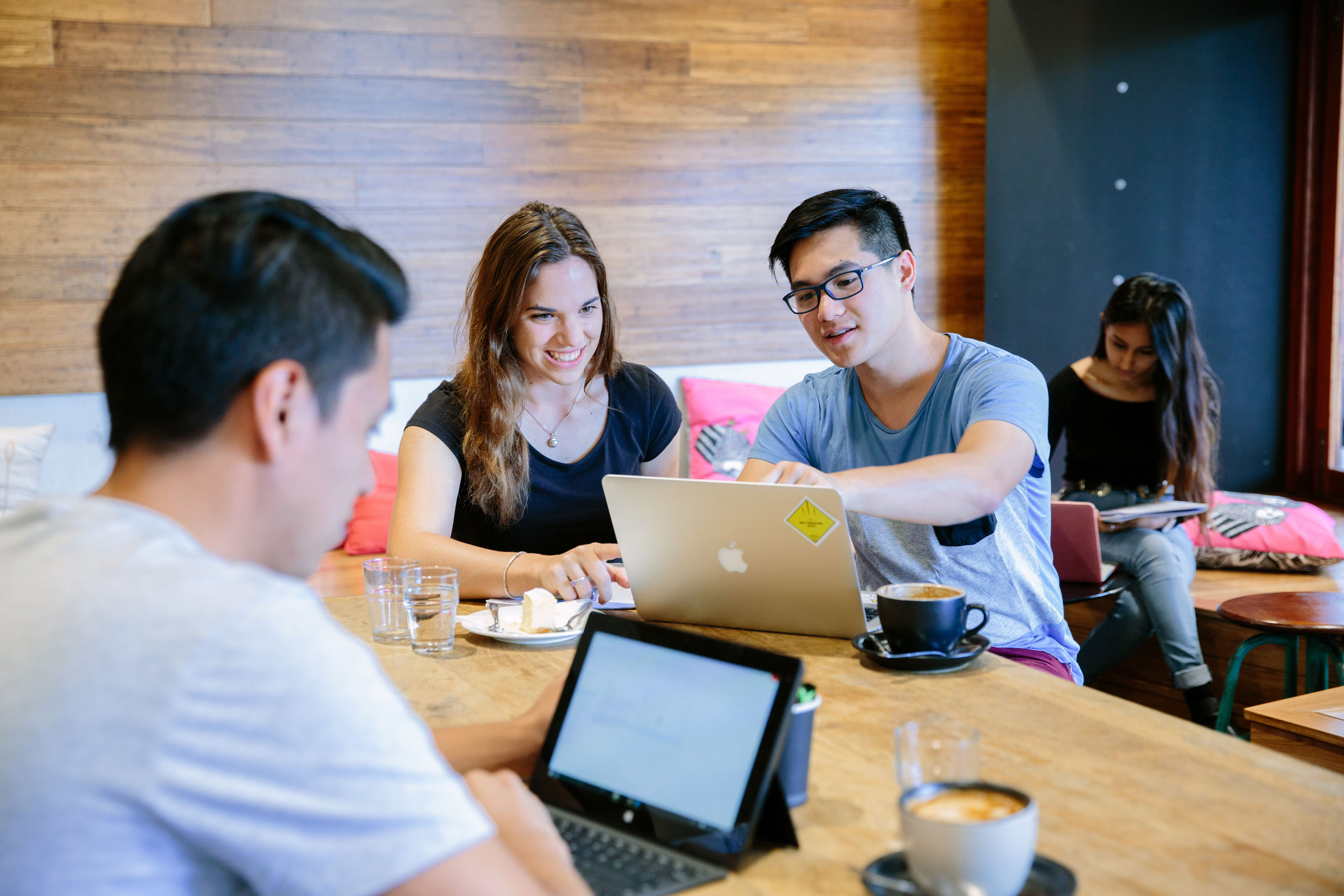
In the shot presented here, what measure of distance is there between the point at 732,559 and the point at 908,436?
543 millimetres

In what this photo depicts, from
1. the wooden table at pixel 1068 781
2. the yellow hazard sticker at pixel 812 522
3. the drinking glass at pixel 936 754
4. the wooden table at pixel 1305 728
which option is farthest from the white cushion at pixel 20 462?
the wooden table at pixel 1305 728

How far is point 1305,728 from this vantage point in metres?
2.10

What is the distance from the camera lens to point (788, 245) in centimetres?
202

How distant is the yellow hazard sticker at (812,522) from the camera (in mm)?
1417

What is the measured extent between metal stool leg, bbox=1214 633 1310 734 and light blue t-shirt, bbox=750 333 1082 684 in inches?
52.4

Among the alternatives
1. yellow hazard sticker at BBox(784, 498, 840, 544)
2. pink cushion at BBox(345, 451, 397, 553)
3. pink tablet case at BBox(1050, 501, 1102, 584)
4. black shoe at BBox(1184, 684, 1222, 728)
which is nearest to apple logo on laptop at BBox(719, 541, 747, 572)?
yellow hazard sticker at BBox(784, 498, 840, 544)

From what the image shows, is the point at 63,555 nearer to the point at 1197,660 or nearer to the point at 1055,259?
the point at 1197,660

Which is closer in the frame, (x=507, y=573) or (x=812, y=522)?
(x=812, y=522)

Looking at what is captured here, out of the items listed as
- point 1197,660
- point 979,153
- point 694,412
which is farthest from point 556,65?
point 1197,660

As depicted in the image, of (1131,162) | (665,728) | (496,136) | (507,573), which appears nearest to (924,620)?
(665,728)

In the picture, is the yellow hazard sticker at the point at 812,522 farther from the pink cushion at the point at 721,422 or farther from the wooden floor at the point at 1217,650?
the pink cushion at the point at 721,422

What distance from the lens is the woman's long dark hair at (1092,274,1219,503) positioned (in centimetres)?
331

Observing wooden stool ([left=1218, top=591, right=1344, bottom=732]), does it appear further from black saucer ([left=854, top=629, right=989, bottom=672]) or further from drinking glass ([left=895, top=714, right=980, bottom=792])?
drinking glass ([left=895, top=714, right=980, bottom=792])

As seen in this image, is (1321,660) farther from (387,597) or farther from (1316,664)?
(387,597)
